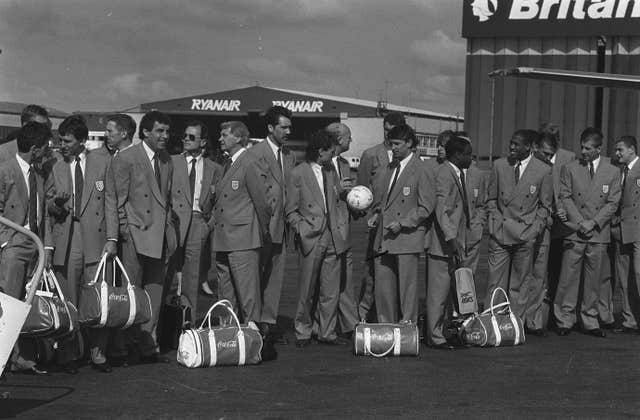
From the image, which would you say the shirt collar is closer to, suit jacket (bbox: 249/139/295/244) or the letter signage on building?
suit jacket (bbox: 249/139/295/244)

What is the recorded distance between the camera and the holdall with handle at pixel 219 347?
759cm

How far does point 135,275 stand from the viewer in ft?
25.7

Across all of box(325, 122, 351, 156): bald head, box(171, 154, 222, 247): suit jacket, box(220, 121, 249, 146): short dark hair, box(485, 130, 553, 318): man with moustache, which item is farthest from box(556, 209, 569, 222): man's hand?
box(171, 154, 222, 247): suit jacket

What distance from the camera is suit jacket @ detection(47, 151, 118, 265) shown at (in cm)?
761

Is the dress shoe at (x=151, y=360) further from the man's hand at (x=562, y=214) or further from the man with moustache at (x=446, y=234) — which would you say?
the man's hand at (x=562, y=214)

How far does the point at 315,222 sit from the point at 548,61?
53.7 ft

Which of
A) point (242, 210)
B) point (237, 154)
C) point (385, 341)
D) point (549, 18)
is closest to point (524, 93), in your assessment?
point (549, 18)

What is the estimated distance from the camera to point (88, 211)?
7.70 m

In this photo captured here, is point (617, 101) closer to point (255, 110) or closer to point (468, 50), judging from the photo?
point (468, 50)

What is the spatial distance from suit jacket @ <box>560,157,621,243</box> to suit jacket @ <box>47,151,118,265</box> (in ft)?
15.7

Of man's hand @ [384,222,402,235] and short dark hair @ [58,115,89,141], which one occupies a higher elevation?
short dark hair @ [58,115,89,141]

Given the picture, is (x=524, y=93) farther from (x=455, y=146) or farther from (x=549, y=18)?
(x=455, y=146)

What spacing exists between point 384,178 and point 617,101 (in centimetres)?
1652

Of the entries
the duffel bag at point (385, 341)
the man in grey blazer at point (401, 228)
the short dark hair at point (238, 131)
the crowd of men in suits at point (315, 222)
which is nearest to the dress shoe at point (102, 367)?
the crowd of men in suits at point (315, 222)
